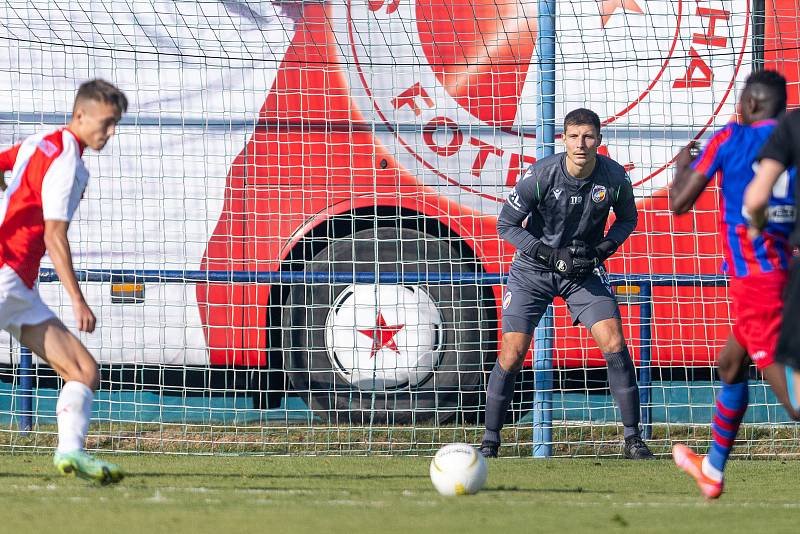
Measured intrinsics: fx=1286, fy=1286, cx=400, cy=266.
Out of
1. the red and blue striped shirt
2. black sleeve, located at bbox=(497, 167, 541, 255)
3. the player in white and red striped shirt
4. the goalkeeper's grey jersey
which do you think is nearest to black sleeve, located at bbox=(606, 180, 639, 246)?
the goalkeeper's grey jersey

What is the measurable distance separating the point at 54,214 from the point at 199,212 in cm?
361

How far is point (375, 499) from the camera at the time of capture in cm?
567

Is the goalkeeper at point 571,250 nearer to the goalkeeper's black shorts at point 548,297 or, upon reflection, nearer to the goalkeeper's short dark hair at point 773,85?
the goalkeeper's black shorts at point 548,297

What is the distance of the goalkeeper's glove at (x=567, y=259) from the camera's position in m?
7.51

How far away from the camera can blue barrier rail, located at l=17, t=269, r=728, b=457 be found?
27.9 feet

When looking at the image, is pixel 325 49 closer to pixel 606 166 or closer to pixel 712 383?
pixel 606 166

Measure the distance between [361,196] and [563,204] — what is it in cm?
202

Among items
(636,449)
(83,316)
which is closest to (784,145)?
(83,316)

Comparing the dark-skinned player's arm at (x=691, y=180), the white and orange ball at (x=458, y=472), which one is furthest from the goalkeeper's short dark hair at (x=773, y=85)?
the white and orange ball at (x=458, y=472)

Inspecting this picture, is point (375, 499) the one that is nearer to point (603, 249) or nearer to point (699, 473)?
point (699, 473)

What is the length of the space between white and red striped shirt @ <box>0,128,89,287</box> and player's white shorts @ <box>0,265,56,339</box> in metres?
0.04

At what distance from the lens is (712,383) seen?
908cm

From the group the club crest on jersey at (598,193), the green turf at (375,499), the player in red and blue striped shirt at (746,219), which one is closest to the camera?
the green turf at (375,499)

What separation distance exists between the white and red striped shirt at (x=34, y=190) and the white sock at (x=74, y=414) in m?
0.53
